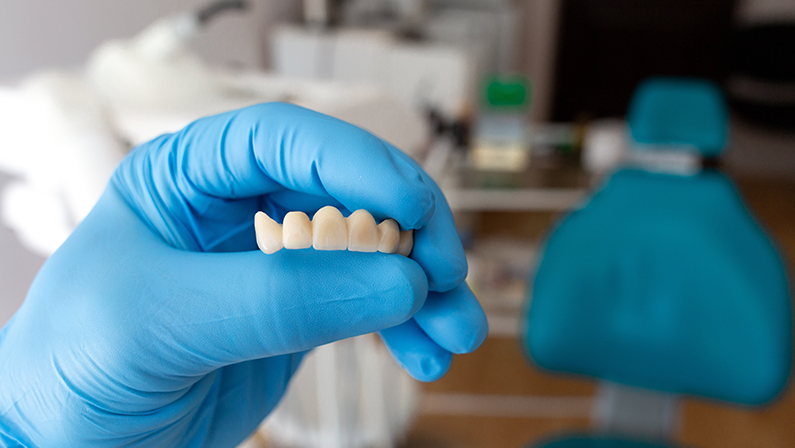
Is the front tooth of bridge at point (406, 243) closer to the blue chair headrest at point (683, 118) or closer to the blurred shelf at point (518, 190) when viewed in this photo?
the blurred shelf at point (518, 190)

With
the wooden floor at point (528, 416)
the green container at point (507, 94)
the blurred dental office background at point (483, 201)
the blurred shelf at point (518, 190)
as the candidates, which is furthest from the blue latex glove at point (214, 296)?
the green container at point (507, 94)

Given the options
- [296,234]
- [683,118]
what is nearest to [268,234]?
A: [296,234]

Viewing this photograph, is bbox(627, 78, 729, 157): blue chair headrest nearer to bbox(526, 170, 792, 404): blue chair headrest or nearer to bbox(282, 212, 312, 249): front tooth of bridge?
bbox(526, 170, 792, 404): blue chair headrest

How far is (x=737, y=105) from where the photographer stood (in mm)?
3225

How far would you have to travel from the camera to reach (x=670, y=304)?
32.1 inches

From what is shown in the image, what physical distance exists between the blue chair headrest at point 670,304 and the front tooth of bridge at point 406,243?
604mm

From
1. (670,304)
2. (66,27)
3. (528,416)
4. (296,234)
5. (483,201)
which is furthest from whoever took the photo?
(528,416)

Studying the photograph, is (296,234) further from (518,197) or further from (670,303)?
(518,197)

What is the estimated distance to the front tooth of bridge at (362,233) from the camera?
0.29 metres

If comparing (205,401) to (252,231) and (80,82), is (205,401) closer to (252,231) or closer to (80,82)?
(252,231)

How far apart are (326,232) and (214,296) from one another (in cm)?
10

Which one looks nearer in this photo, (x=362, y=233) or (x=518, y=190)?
(x=362, y=233)

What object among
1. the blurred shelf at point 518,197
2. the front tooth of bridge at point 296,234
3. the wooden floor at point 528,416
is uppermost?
the front tooth of bridge at point 296,234

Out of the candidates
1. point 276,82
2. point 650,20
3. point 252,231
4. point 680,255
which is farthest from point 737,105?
point 252,231
